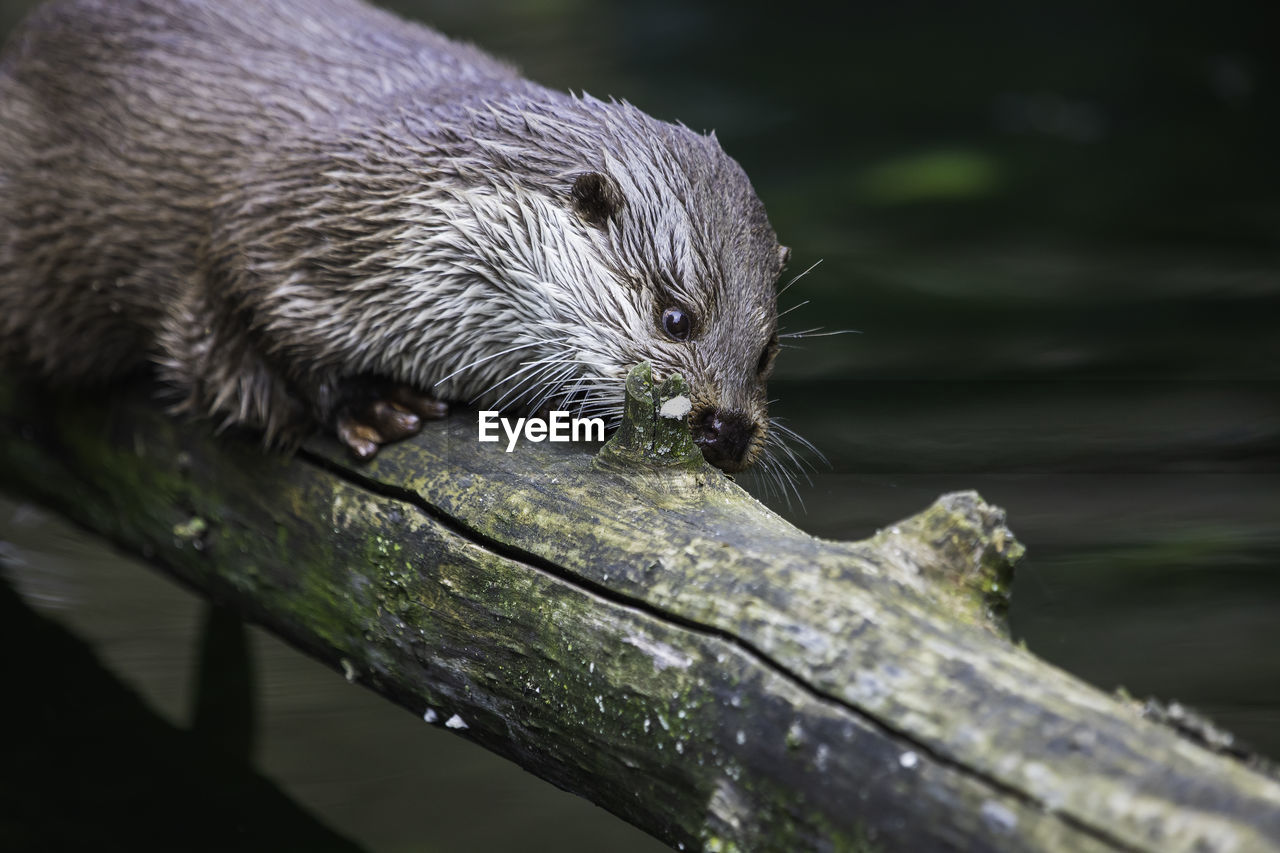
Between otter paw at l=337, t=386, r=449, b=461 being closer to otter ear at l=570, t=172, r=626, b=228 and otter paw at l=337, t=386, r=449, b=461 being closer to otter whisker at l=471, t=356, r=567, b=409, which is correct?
otter whisker at l=471, t=356, r=567, b=409

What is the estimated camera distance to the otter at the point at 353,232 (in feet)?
7.84

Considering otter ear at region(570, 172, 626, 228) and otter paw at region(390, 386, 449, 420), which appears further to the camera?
otter paw at region(390, 386, 449, 420)

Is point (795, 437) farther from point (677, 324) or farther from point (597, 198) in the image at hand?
point (597, 198)

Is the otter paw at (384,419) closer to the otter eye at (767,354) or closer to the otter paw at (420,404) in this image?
the otter paw at (420,404)

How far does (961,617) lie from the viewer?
1.84 metres

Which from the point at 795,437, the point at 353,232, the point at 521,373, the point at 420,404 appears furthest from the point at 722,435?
the point at 353,232

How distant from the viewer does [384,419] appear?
253cm

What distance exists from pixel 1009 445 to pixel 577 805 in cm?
189

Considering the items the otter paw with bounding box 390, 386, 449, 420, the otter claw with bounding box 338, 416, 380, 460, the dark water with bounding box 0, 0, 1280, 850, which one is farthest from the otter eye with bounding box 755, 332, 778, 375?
the dark water with bounding box 0, 0, 1280, 850

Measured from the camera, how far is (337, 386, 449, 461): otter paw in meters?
2.51

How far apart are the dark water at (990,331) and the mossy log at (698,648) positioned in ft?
2.69

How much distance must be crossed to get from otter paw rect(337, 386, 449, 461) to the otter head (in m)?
0.38

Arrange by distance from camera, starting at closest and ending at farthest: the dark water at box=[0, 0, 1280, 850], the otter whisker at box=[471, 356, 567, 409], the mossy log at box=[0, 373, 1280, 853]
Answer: the mossy log at box=[0, 373, 1280, 853], the otter whisker at box=[471, 356, 567, 409], the dark water at box=[0, 0, 1280, 850]

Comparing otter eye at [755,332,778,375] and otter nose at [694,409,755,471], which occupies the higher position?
otter eye at [755,332,778,375]
